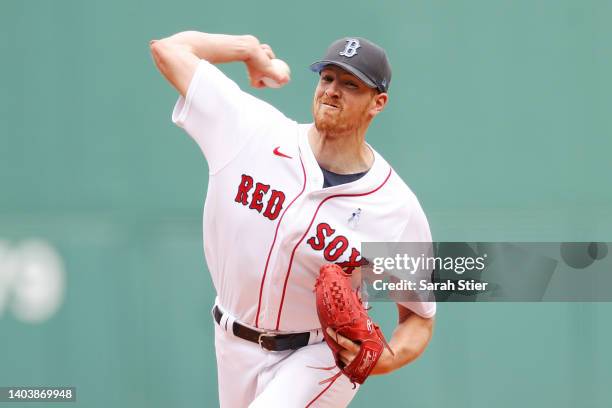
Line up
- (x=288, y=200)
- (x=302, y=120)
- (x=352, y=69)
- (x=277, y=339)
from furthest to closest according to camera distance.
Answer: (x=302, y=120)
(x=277, y=339)
(x=288, y=200)
(x=352, y=69)

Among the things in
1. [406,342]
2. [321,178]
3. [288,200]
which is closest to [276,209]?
[288,200]

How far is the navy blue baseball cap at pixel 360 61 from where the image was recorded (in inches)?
140

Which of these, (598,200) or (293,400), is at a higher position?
(598,200)

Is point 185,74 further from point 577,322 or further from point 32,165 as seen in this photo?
point 577,322

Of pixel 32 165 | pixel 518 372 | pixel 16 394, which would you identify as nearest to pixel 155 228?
pixel 32 165

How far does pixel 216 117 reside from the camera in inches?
146

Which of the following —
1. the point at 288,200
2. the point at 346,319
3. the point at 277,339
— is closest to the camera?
the point at 346,319

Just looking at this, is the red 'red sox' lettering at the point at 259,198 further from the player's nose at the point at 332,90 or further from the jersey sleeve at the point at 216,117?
the player's nose at the point at 332,90

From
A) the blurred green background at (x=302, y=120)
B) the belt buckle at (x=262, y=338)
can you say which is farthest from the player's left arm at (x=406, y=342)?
the blurred green background at (x=302, y=120)

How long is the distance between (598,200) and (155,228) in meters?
2.26

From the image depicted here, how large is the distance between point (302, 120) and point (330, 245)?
2.02m

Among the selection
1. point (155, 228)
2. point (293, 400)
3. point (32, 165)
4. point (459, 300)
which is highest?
point (32, 165)

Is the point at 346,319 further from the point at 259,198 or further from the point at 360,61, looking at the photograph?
the point at 360,61

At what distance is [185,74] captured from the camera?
144 inches
